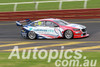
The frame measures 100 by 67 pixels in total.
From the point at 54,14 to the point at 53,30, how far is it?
8.80 m

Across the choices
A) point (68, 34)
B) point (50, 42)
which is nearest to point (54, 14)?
point (68, 34)

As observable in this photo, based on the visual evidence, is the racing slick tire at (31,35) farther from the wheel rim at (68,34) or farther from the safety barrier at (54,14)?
the safety barrier at (54,14)

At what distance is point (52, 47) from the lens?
16453mm

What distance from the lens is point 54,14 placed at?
27625 millimetres

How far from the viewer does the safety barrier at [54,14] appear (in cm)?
2652

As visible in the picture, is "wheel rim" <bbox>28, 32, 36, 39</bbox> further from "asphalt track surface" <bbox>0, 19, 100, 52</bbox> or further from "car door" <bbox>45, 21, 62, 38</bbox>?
"car door" <bbox>45, 21, 62, 38</bbox>

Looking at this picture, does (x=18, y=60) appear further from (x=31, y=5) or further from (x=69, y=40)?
(x=31, y=5)

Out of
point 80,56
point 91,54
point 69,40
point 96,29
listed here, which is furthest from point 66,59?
point 96,29

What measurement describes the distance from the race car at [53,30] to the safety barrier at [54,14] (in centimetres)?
749

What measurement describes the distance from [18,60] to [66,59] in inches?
83.6

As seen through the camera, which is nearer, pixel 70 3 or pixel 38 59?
pixel 38 59

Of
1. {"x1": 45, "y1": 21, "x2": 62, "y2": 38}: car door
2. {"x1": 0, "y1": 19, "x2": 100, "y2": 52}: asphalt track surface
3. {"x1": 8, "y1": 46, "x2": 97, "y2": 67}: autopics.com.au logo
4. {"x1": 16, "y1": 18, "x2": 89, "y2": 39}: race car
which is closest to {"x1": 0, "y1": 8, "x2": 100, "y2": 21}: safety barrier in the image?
{"x1": 0, "y1": 19, "x2": 100, "y2": 52}: asphalt track surface

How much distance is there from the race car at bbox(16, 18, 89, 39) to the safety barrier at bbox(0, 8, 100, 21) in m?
7.49

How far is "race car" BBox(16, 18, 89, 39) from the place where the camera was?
18.7m
